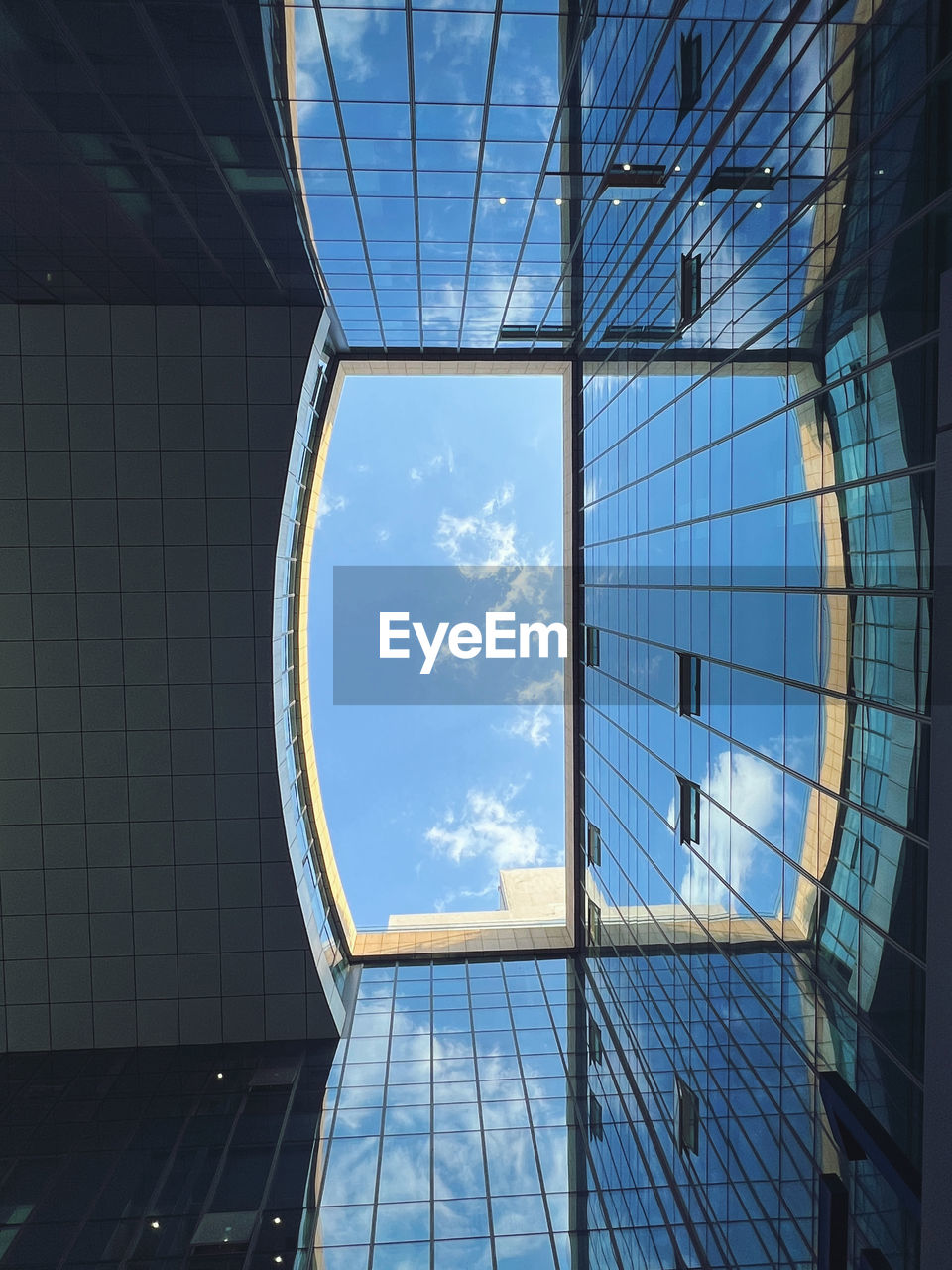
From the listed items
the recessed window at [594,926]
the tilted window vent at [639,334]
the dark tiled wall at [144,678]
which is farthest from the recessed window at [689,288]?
the recessed window at [594,926]

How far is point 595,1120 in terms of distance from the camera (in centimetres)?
1520

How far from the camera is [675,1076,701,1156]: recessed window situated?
1102cm

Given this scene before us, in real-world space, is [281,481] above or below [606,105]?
below

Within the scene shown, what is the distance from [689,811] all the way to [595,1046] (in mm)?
7962

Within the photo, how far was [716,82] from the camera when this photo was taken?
8.61 metres

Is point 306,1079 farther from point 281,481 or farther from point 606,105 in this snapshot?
point 606,105

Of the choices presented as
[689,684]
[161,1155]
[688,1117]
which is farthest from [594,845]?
[161,1155]

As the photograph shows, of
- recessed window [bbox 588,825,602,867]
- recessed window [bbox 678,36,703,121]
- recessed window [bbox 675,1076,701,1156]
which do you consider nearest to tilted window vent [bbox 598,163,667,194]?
recessed window [bbox 678,36,703,121]

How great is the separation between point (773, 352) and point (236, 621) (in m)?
13.2

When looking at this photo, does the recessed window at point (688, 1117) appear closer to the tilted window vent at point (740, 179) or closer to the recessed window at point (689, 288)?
the recessed window at point (689, 288)

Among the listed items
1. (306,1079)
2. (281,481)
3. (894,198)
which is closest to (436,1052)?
(306,1079)

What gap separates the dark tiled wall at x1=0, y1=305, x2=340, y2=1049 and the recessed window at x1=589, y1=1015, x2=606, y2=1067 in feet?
20.0

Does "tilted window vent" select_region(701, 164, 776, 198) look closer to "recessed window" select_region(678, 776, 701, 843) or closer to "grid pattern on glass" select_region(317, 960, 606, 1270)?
"recessed window" select_region(678, 776, 701, 843)

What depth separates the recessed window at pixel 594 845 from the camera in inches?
713
